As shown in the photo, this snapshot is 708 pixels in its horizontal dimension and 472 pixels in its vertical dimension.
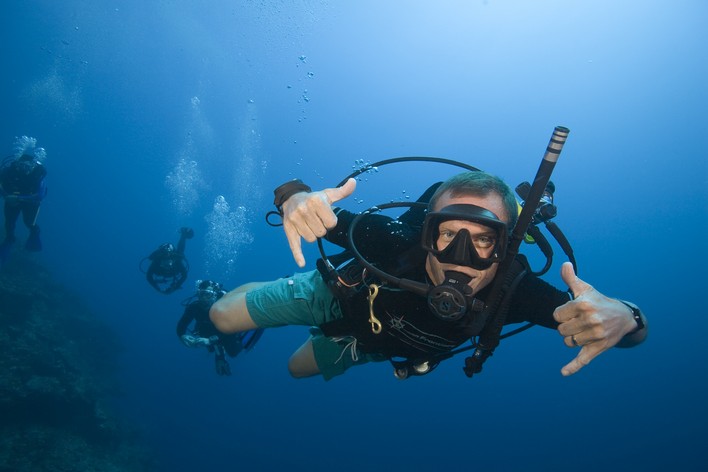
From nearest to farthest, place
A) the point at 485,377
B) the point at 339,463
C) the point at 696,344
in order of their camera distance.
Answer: the point at 339,463 → the point at 485,377 → the point at 696,344

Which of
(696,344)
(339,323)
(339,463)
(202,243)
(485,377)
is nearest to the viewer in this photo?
(339,323)

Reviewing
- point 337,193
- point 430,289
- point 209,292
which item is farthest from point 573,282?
point 209,292

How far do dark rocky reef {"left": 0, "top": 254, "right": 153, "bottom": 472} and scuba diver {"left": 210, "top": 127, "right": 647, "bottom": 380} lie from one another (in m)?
10.8

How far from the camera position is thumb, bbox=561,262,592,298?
2051 mm

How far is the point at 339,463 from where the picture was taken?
30625mm

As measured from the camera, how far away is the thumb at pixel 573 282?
2051 mm

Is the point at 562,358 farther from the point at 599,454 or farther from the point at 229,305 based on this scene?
the point at 229,305

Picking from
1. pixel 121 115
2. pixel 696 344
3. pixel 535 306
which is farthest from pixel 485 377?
pixel 121 115

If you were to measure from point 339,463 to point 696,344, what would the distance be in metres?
65.3

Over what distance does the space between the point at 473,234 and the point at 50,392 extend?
45.7ft

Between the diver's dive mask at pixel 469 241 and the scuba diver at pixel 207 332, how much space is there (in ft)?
24.2

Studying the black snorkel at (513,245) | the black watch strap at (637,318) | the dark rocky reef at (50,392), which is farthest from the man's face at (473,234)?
the dark rocky reef at (50,392)

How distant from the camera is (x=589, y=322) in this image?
1856mm

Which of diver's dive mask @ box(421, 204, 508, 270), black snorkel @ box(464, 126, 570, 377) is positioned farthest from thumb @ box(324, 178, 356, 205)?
black snorkel @ box(464, 126, 570, 377)
